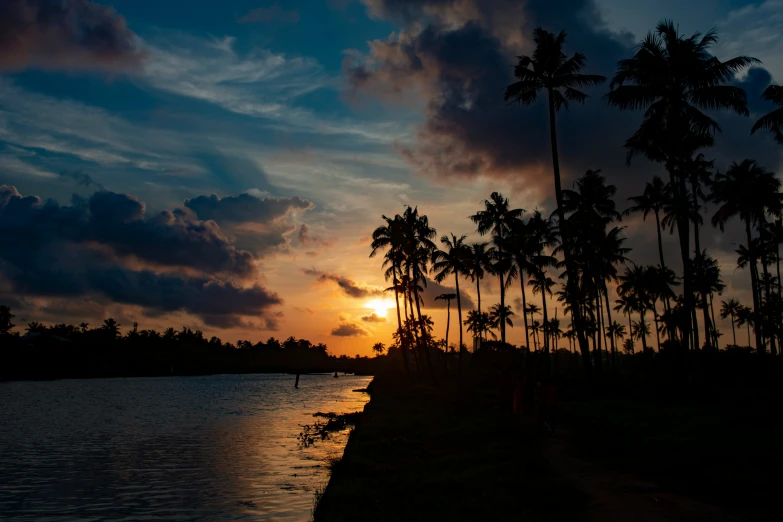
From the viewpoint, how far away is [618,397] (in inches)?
1361

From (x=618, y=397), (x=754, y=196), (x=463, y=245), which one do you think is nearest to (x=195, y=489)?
(x=618, y=397)

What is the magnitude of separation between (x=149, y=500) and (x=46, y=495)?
3745 millimetres

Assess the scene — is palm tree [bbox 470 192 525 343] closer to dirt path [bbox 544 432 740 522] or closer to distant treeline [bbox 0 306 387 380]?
dirt path [bbox 544 432 740 522]

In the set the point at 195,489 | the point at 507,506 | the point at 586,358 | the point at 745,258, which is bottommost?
the point at 195,489

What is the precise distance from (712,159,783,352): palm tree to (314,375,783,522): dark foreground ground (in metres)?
30.8

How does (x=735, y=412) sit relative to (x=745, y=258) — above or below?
below

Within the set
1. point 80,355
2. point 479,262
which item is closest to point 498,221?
point 479,262

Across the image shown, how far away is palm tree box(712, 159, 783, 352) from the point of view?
50.0 meters

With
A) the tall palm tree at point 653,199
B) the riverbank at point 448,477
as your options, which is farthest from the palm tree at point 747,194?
the riverbank at point 448,477

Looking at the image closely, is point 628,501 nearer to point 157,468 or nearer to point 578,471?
point 578,471

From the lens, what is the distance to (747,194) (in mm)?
49656

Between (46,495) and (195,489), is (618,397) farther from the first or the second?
(46,495)

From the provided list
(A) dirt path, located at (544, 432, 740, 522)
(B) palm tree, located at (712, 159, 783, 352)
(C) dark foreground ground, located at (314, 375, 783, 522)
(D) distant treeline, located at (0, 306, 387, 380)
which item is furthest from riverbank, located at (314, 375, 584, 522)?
(D) distant treeline, located at (0, 306, 387, 380)

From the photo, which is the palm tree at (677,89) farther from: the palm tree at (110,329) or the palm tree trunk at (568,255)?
the palm tree at (110,329)
